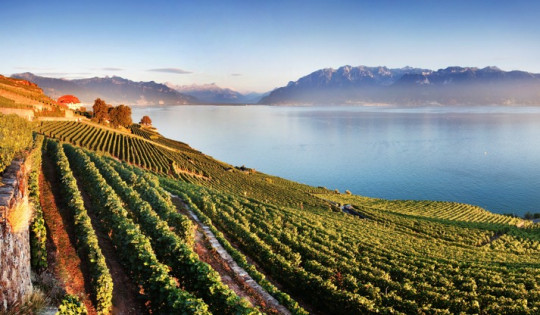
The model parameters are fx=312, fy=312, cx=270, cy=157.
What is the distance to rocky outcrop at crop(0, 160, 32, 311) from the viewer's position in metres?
9.10

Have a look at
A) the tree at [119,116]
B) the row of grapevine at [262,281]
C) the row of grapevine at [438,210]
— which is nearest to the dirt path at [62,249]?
the row of grapevine at [262,281]

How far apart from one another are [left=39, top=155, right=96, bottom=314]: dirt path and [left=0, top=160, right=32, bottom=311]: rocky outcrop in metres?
2.29

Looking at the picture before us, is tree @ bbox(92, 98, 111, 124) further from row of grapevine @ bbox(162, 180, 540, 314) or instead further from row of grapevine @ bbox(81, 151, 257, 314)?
row of grapevine @ bbox(81, 151, 257, 314)

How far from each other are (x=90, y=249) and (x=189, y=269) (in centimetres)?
476

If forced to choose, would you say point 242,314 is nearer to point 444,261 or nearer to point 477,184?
point 444,261

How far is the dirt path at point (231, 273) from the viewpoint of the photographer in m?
16.3

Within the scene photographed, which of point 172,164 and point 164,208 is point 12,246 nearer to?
point 164,208

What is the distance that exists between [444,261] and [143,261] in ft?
80.8

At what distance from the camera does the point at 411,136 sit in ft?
648

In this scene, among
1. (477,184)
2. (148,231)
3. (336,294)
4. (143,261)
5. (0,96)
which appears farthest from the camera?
(477,184)

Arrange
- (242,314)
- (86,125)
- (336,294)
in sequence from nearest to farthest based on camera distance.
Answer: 1. (242,314)
2. (336,294)
3. (86,125)

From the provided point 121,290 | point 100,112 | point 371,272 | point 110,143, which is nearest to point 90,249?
point 121,290

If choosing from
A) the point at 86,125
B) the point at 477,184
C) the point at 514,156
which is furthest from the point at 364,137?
the point at 86,125

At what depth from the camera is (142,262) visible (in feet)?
48.1
